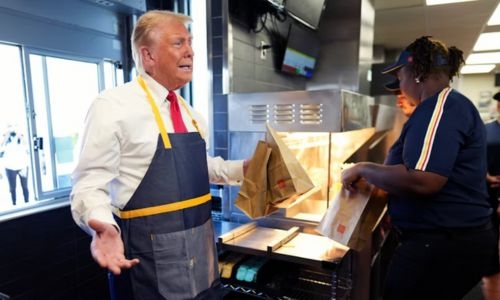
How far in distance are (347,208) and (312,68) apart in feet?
5.78

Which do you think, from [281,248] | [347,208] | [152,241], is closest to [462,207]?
[347,208]

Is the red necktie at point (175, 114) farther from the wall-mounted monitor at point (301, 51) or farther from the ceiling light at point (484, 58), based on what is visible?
the ceiling light at point (484, 58)

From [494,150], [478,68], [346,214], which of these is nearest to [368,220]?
[346,214]

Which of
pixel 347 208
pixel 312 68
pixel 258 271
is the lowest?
pixel 258 271

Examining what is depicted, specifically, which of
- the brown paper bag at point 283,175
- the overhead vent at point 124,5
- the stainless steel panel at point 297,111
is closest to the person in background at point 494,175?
the stainless steel panel at point 297,111

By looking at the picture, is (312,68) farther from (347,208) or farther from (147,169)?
(147,169)

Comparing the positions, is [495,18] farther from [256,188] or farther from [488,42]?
[256,188]

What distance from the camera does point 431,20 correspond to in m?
3.90

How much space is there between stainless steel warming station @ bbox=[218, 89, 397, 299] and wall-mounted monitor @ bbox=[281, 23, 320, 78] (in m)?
0.69

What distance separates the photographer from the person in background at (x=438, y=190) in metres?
1.14

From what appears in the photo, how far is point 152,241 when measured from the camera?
3.30 feet

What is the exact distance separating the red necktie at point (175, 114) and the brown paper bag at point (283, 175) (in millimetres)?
379

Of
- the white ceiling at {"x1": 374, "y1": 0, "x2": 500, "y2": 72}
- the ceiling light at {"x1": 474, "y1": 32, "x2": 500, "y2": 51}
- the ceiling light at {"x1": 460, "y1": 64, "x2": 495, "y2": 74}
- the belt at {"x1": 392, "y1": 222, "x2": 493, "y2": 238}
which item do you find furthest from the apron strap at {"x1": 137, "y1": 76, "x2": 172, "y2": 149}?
the ceiling light at {"x1": 460, "y1": 64, "x2": 495, "y2": 74}

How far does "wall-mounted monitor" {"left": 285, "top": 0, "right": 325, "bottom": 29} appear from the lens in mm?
2112
